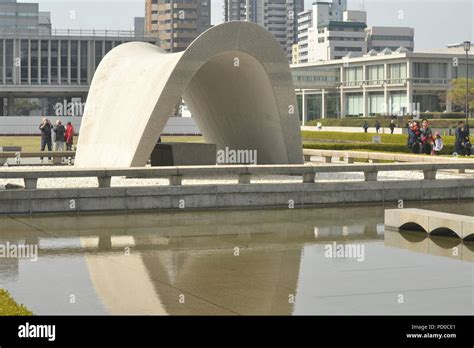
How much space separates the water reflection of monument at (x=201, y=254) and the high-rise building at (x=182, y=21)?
142111mm

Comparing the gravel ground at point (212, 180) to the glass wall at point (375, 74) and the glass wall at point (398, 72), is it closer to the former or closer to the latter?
the glass wall at point (398, 72)

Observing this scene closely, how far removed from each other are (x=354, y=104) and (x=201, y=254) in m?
Result: 101

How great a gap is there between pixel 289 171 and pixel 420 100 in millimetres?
85450

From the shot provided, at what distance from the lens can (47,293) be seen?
11586mm

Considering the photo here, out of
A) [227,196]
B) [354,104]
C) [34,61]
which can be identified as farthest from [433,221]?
[354,104]

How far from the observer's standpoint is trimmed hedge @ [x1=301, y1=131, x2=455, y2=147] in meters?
47.8

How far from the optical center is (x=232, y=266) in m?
13.8

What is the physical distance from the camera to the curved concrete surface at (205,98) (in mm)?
25259

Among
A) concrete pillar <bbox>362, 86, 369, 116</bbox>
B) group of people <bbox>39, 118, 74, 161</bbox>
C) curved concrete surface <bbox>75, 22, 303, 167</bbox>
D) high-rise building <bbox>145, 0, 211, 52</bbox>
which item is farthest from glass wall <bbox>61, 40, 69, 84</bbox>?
high-rise building <bbox>145, 0, 211, 52</bbox>

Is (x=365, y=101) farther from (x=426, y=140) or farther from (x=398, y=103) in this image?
(x=426, y=140)

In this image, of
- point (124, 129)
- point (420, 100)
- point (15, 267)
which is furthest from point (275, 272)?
point (420, 100)

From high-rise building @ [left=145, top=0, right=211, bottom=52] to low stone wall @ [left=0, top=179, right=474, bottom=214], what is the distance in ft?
454

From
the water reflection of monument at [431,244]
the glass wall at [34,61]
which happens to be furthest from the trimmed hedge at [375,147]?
the glass wall at [34,61]

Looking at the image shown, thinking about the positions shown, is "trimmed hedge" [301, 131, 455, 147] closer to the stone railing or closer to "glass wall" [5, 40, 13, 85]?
the stone railing
